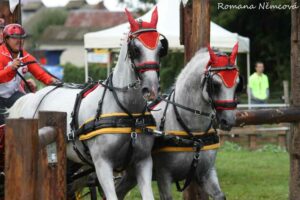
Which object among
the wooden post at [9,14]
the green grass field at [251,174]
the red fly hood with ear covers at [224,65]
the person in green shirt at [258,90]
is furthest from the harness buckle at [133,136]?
the person in green shirt at [258,90]

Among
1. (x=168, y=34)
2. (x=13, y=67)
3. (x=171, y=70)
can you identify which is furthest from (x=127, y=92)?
(x=171, y=70)

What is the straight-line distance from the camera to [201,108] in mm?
6914

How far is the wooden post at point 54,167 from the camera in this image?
569 cm

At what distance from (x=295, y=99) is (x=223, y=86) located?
198cm

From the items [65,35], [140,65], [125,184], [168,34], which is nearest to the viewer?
[140,65]

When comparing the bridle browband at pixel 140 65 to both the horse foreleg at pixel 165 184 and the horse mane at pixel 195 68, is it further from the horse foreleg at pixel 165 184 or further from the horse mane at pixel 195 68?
the horse foreleg at pixel 165 184

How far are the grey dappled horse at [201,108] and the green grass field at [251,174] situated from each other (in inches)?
133

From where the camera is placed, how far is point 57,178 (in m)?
6.05

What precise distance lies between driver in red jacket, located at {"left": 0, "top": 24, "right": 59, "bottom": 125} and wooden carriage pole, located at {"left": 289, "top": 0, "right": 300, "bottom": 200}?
2.59 m

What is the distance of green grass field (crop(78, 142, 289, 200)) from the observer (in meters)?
10.8

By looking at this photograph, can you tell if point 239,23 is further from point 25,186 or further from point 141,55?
point 25,186

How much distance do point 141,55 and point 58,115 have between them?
983mm

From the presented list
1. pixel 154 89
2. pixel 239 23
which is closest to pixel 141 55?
pixel 154 89

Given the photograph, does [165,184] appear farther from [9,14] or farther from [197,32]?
[9,14]
